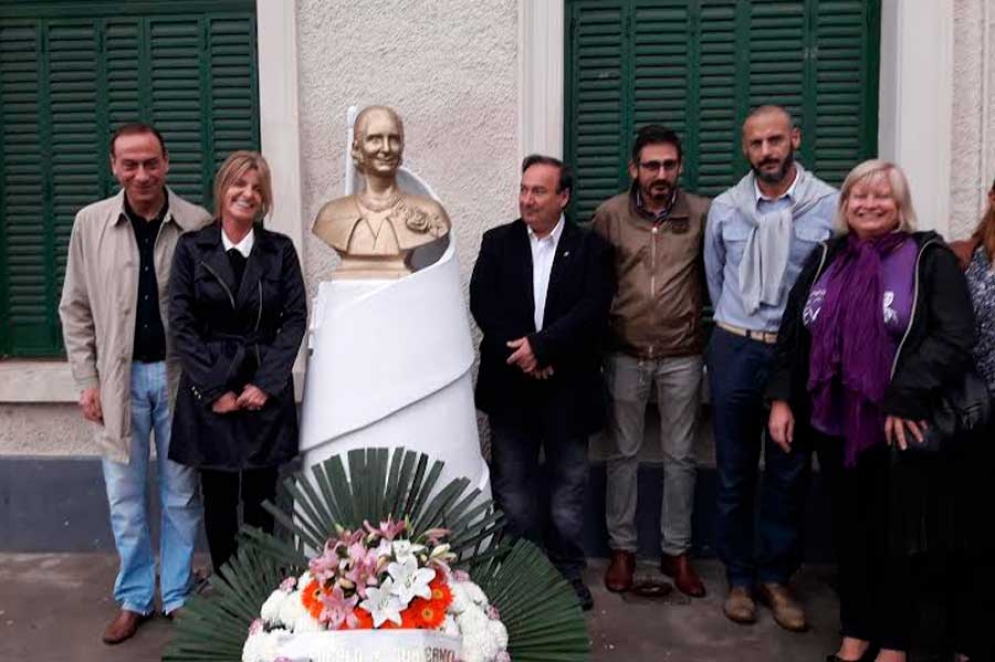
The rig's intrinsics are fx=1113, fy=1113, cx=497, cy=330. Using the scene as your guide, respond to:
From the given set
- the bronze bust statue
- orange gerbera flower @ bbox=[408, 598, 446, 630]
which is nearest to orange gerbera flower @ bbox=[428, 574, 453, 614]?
orange gerbera flower @ bbox=[408, 598, 446, 630]

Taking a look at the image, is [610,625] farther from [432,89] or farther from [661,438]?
[432,89]

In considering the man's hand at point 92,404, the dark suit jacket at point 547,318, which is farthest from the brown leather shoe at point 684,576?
the man's hand at point 92,404

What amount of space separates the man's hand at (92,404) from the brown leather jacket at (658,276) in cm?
195

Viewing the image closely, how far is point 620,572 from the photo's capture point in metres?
4.57

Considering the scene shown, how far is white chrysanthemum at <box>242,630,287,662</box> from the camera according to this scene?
305 centimetres

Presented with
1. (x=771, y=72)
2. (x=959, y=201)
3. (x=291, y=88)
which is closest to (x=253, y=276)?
(x=291, y=88)

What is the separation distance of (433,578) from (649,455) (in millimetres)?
2046

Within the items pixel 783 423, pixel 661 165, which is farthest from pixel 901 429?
pixel 661 165

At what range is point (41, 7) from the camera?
5035mm

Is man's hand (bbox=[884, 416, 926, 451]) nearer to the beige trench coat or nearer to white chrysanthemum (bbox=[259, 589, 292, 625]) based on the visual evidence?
white chrysanthemum (bbox=[259, 589, 292, 625])

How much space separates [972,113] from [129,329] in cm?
347

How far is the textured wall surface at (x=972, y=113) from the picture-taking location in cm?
458

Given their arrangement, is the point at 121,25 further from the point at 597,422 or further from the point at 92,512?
the point at 597,422

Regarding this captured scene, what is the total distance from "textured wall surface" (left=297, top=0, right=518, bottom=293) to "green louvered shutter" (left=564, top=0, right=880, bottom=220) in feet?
1.19
